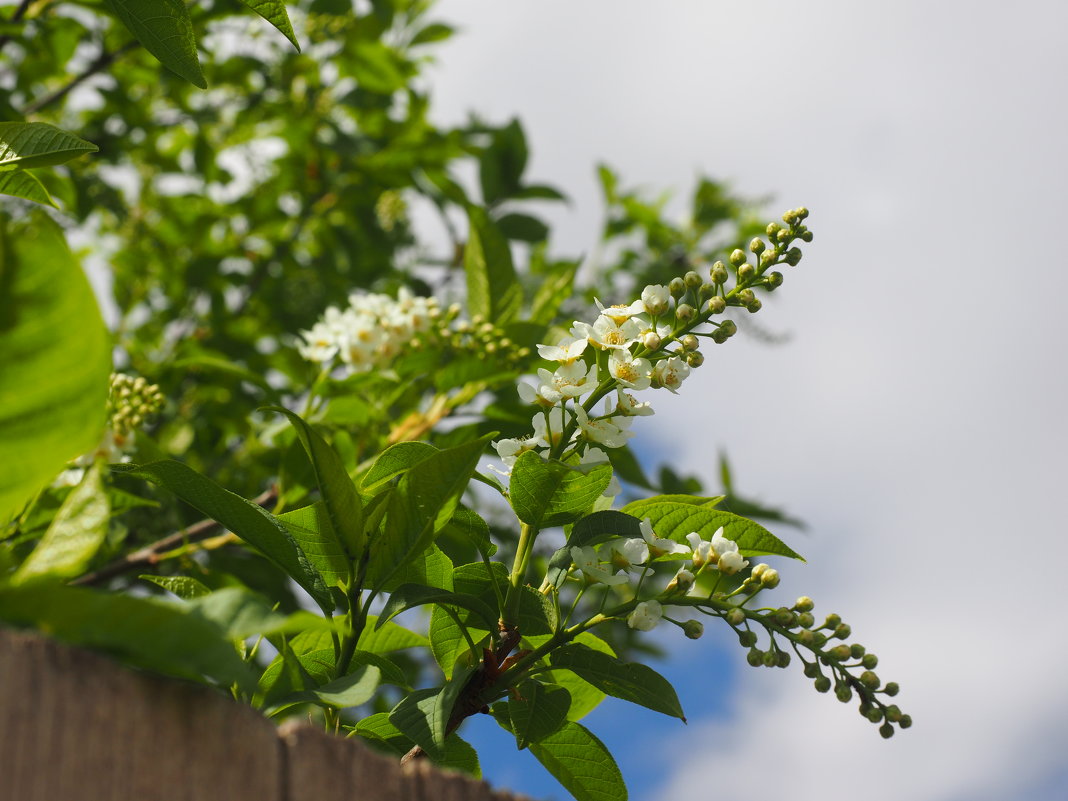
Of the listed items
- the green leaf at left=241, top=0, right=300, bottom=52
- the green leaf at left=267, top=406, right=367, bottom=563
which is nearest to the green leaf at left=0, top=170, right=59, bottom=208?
the green leaf at left=241, top=0, right=300, bottom=52

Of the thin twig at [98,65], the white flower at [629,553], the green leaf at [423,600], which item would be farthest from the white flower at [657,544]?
the thin twig at [98,65]

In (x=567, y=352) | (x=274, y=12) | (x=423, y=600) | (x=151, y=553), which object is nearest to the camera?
(x=423, y=600)

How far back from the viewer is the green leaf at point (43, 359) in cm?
71

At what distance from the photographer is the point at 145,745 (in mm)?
646

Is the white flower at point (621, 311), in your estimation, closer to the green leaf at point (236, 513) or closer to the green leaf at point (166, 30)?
the green leaf at point (236, 513)

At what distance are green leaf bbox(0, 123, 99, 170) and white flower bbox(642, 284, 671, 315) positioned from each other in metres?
0.79

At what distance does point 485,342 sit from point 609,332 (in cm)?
111

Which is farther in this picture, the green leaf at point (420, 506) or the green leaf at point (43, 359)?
the green leaf at point (420, 506)

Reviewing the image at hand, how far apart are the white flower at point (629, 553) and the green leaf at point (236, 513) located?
0.41 meters

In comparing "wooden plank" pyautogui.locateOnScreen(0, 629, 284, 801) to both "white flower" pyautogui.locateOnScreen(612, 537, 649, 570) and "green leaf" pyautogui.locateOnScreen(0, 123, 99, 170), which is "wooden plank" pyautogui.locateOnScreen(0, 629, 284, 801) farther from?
"green leaf" pyautogui.locateOnScreen(0, 123, 99, 170)

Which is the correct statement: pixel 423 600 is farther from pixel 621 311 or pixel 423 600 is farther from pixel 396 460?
pixel 621 311

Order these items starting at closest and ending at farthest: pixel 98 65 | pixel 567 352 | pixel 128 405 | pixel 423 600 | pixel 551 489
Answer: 1. pixel 423 600
2. pixel 551 489
3. pixel 567 352
4. pixel 128 405
5. pixel 98 65

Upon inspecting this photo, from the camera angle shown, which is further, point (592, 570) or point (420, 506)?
point (592, 570)

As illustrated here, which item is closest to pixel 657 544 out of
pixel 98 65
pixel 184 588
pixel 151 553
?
pixel 184 588
